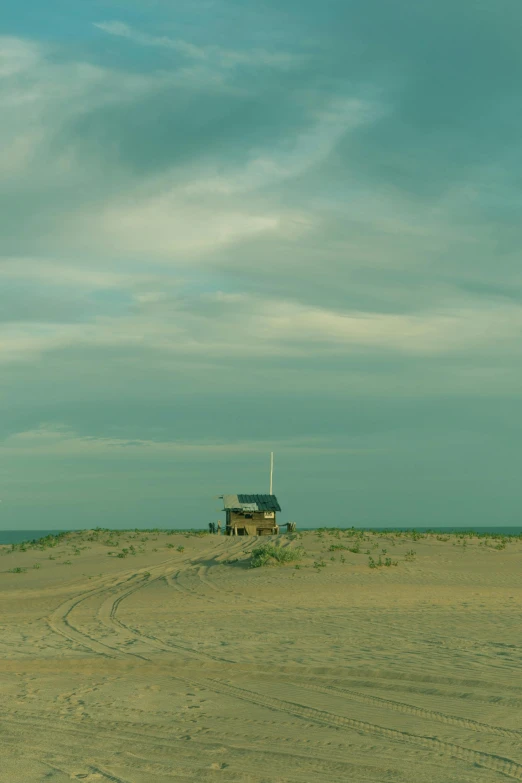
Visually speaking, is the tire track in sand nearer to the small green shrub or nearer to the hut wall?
the small green shrub

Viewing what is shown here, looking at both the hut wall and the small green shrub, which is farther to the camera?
the hut wall

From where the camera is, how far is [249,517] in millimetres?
47625

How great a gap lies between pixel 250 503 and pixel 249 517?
96 centimetres

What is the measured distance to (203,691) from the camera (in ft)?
30.9

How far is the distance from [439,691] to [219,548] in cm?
2675

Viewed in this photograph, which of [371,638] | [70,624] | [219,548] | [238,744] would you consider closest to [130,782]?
[238,744]

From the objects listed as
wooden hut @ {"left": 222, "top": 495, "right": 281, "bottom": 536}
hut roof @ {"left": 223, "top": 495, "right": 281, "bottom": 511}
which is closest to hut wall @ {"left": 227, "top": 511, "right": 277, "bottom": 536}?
wooden hut @ {"left": 222, "top": 495, "right": 281, "bottom": 536}

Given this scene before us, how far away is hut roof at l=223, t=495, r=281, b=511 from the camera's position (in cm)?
4756

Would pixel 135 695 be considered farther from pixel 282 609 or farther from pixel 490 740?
pixel 282 609

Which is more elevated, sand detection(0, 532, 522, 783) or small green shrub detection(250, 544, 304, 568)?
small green shrub detection(250, 544, 304, 568)

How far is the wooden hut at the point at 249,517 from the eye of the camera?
155 feet

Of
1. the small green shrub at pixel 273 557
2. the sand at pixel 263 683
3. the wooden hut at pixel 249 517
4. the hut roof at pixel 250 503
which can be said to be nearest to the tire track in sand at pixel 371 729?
the sand at pixel 263 683

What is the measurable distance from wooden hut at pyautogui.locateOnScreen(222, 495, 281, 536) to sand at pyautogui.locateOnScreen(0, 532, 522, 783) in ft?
83.2

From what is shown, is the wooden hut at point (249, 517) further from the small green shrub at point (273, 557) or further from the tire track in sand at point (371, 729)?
the tire track in sand at point (371, 729)
